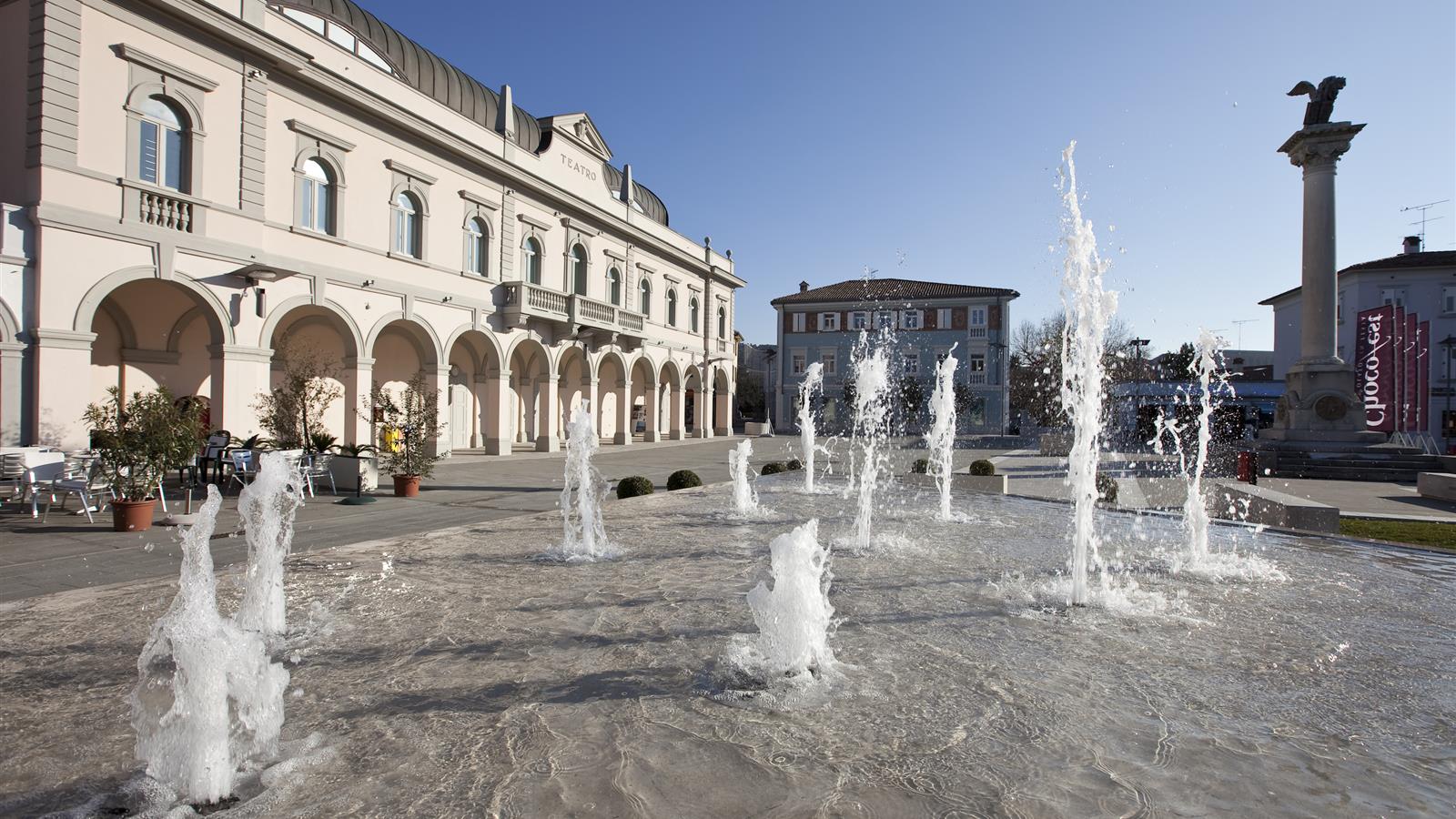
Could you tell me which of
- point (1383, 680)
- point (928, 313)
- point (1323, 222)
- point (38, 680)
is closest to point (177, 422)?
point (38, 680)

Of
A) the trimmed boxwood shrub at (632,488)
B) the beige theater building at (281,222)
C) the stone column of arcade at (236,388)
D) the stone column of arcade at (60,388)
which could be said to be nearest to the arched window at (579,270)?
the beige theater building at (281,222)

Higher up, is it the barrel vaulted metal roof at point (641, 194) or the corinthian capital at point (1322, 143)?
the barrel vaulted metal roof at point (641, 194)

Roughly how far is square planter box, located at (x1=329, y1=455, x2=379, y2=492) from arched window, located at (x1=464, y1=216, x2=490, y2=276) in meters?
10.5

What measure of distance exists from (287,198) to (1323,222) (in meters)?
28.6

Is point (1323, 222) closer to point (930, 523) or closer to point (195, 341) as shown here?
point (930, 523)

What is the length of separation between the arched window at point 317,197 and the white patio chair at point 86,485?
8.27 metres

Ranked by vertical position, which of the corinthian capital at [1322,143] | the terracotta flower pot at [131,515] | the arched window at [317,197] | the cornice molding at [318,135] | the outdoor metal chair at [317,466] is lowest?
the terracotta flower pot at [131,515]

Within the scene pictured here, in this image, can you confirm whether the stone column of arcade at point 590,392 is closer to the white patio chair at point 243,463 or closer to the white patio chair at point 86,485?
the white patio chair at point 243,463

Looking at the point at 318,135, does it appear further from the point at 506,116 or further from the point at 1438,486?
the point at 1438,486

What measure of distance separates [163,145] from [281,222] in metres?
2.77

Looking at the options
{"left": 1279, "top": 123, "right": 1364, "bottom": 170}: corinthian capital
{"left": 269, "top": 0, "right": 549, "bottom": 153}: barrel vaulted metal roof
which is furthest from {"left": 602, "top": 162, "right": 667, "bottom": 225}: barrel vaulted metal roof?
{"left": 1279, "top": 123, "right": 1364, "bottom": 170}: corinthian capital

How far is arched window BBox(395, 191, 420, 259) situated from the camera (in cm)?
2006

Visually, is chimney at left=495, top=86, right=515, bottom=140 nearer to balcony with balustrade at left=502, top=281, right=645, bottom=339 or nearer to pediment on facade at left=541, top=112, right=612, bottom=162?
pediment on facade at left=541, top=112, right=612, bottom=162

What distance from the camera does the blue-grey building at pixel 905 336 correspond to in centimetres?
5084
